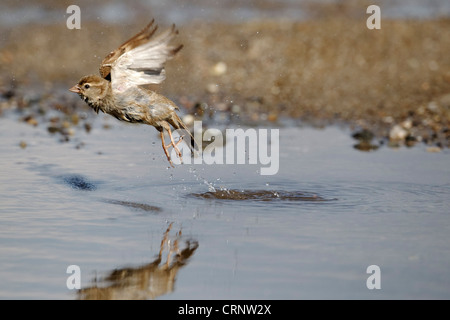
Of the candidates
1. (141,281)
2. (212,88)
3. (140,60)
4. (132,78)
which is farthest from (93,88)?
(212,88)

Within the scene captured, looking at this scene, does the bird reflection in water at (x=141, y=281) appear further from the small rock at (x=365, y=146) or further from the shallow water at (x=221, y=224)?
the small rock at (x=365, y=146)

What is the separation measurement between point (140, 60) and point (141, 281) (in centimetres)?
315

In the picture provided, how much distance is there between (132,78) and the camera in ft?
27.8

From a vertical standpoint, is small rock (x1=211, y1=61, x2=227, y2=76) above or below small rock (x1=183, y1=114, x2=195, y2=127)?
above

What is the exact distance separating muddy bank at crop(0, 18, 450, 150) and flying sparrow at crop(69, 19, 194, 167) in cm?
352

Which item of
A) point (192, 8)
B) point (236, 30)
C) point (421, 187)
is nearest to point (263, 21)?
point (236, 30)

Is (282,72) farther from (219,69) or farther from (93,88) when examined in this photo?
(93,88)

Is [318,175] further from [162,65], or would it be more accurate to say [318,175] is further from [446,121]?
[446,121]

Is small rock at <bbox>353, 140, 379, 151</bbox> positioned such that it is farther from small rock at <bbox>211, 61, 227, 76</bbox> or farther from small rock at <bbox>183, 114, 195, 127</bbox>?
small rock at <bbox>211, 61, 227, 76</bbox>

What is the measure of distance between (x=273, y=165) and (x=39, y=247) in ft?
13.4

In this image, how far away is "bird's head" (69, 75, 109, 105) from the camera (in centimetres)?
849

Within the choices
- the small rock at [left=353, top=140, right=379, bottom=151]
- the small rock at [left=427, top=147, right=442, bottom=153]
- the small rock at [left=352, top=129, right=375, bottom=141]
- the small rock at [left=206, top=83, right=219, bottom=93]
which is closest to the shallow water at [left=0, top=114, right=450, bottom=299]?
the small rock at [left=353, top=140, right=379, bottom=151]

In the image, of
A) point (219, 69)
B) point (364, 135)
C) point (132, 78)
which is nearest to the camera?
point (132, 78)

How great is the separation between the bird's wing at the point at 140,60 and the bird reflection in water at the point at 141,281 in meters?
2.52
